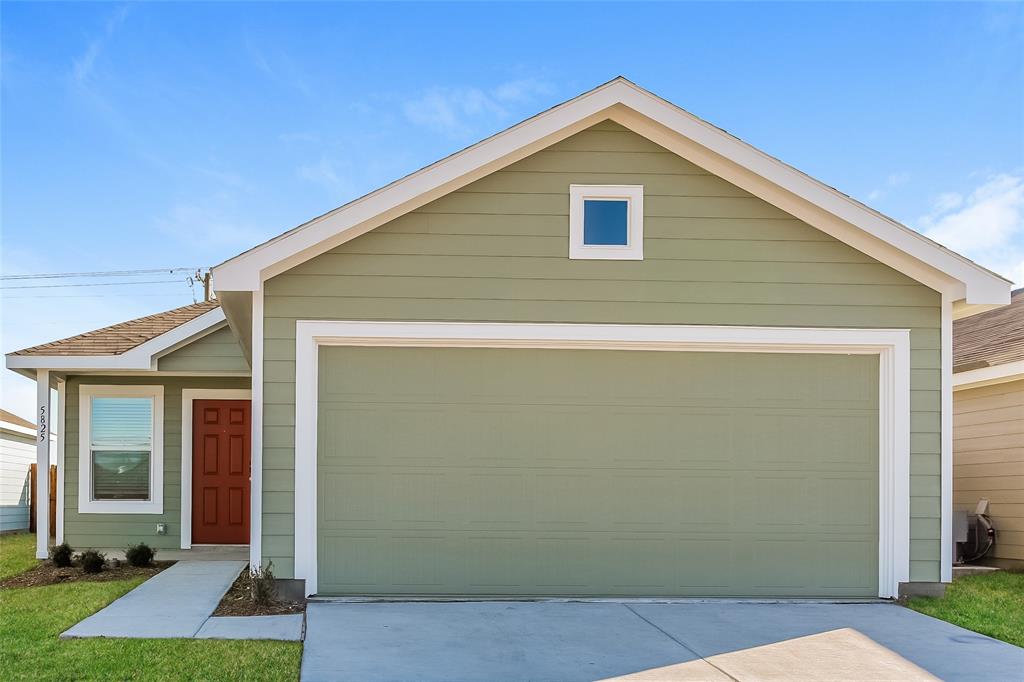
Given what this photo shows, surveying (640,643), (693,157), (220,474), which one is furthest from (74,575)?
(693,157)

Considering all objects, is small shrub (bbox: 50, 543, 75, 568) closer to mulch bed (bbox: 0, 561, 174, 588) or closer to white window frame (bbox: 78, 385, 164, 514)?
mulch bed (bbox: 0, 561, 174, 588)

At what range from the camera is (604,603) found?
7836 millimetres

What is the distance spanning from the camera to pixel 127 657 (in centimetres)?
579

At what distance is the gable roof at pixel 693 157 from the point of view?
7.83 metres

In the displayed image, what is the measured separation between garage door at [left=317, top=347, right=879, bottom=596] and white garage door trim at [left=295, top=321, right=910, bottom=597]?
98 mm

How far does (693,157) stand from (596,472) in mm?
3153

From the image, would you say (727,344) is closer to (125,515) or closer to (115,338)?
(115,338)

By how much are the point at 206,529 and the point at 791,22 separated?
10808 millimetres

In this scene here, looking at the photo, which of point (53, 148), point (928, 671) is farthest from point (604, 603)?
point (53, 148)

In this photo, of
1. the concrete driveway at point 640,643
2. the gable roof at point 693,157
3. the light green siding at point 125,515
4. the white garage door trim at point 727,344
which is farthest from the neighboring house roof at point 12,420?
the concrete driveway at point 640,643

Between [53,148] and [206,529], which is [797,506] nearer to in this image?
[206,529]

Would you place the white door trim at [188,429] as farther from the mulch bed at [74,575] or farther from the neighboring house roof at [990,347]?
the neighboring house roof at [990,347]

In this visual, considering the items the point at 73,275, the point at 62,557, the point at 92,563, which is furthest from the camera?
the point at 73,275

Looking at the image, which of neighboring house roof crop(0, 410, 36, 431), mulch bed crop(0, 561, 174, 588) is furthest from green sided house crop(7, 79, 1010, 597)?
neighboring house roof crop(0, 410, 36, 431)
